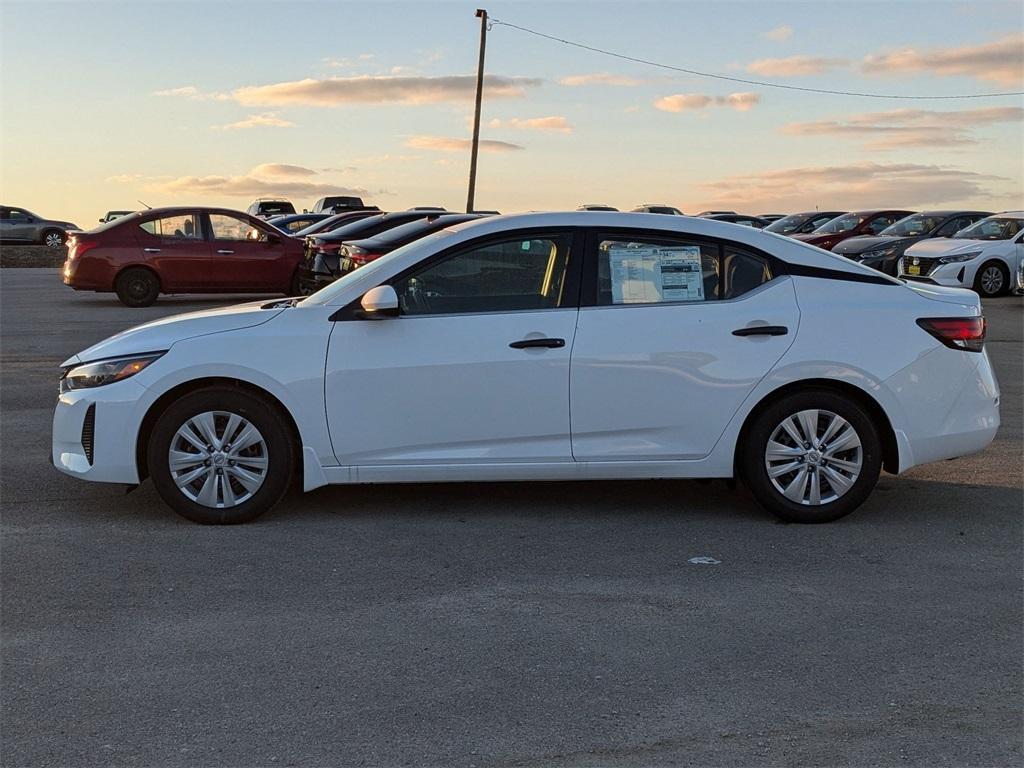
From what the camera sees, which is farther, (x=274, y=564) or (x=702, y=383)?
(x=702, y=383)

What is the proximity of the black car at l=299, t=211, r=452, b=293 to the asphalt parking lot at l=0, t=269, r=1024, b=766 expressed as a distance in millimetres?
10277

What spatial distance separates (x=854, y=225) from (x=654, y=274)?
24733 millimetres

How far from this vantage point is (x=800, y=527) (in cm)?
640

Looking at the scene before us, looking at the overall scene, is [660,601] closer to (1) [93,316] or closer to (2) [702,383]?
(2) [702,383]

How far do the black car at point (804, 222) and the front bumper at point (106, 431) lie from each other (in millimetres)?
27891

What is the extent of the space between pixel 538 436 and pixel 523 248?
39.3 inches

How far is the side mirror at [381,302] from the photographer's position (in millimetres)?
6188

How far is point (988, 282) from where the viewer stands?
22906mm

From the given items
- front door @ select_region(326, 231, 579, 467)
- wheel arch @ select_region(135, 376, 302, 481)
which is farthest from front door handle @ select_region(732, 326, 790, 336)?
wheel arch @ select_region(135, 376, 302, 481)

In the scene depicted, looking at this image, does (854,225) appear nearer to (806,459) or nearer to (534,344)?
(806,459)

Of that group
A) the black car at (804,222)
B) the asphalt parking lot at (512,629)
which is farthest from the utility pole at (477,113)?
the asphalt parking lot at (512,629)

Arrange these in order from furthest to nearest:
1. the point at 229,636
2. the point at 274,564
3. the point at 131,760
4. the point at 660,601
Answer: the point at 274,564 < the point at 660,601 < the point at 229,636 < the point at 131,760

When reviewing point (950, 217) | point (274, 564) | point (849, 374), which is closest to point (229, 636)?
point (274, 564)

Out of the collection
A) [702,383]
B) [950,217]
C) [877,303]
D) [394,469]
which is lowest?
[394,469]
